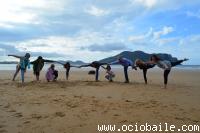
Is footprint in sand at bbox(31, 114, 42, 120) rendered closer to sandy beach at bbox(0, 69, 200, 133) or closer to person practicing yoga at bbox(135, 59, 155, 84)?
sandy beach at bbox(0, 69, 200, 133)

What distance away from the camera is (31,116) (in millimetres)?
9305

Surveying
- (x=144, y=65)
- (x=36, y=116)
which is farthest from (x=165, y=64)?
(x=36, y=116)

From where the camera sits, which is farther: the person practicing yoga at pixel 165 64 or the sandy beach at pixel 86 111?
the person practicing yoga at pixel 165 64

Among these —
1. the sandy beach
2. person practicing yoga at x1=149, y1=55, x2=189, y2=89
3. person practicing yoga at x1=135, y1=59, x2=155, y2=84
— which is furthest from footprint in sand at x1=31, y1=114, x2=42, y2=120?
person practicing yoga at x1=135, y1=59, x2=155, y2=84

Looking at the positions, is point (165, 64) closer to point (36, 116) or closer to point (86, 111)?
point (86, 111)

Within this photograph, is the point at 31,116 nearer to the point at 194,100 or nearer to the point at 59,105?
the point at 59,105

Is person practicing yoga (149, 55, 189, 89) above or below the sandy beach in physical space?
above

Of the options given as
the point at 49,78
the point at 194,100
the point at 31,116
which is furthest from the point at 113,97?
the point at 49,78

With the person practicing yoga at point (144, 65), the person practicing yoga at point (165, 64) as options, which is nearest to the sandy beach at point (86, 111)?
the person practicing yoga at point (165, 64)

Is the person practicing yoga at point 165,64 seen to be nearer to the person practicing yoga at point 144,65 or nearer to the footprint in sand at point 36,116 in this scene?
the person practicing yoga at point 144,65

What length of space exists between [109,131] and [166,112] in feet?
9.01

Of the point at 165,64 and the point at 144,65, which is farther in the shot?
the point at 144,65

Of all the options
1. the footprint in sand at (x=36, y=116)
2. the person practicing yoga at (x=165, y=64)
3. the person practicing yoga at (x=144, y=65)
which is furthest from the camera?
the person practicing yoga at (x=144, y=65)

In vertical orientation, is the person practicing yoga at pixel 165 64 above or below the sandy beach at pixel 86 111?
above
